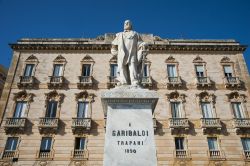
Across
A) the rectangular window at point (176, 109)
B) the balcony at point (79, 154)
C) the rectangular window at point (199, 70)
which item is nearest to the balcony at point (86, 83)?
the balcony at point (79, 154)

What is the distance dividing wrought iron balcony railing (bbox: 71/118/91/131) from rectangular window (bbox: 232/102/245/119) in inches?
551

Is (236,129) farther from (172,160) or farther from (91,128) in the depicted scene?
(91,128)

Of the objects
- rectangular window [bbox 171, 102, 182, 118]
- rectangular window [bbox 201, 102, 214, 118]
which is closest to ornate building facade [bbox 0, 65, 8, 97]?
rectangular window [bbox 171, 102, 182, 118]

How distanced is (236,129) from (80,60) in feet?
55.8

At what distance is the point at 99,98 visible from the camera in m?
24.5

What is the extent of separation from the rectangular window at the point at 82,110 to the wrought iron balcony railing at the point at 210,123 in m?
10.9

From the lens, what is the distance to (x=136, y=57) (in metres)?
8.23

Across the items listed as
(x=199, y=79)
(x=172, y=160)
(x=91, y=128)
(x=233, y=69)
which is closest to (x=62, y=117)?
(x=91, y=128)

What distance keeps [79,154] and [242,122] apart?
1517 centimetres

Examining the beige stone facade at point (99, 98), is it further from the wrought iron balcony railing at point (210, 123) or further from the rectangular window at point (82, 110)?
the rectangular window at point (82, 110)

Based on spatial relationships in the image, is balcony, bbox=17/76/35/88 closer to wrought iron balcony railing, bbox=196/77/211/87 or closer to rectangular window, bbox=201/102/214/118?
wrought iron balcony railing, bbox=196/77/211/87

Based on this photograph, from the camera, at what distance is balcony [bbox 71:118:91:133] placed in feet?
73.4

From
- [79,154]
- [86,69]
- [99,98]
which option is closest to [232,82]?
[99,98]

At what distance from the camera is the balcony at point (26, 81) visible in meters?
25.0
